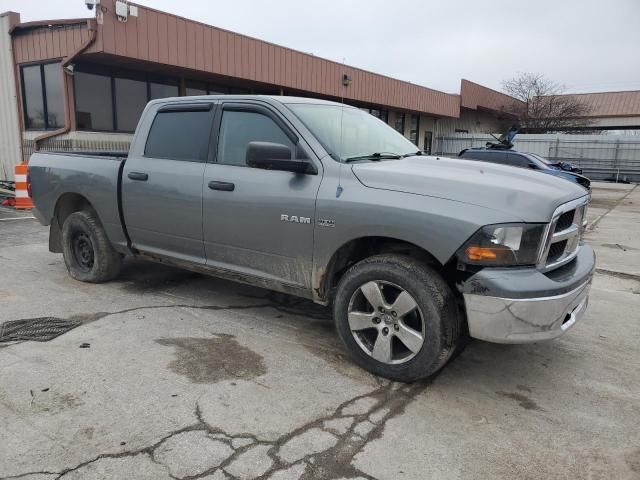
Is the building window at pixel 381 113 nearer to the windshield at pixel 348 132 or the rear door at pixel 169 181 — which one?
the windshield at pixel 348 132

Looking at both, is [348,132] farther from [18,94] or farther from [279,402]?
[18,94]

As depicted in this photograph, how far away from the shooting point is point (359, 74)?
70.0ft

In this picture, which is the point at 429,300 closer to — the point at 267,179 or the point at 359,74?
the point at 267,179

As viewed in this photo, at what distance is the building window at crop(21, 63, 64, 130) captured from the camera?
43.2ft

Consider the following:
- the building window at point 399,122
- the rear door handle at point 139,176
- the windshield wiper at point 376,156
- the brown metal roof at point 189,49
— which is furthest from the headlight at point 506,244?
the building window at point 399,122

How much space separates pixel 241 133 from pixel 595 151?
30411mm

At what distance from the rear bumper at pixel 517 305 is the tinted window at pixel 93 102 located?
13010 mm

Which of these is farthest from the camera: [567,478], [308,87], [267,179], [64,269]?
[308,87]

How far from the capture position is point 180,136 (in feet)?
15.0

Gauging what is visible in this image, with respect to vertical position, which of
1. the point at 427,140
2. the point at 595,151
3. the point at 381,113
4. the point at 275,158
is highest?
the point at 381,113

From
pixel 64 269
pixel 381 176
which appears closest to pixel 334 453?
pixel 381 176

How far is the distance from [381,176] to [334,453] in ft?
5.83

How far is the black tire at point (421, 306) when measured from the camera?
3121 millimetres

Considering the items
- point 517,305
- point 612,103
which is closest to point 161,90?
point 517,305
